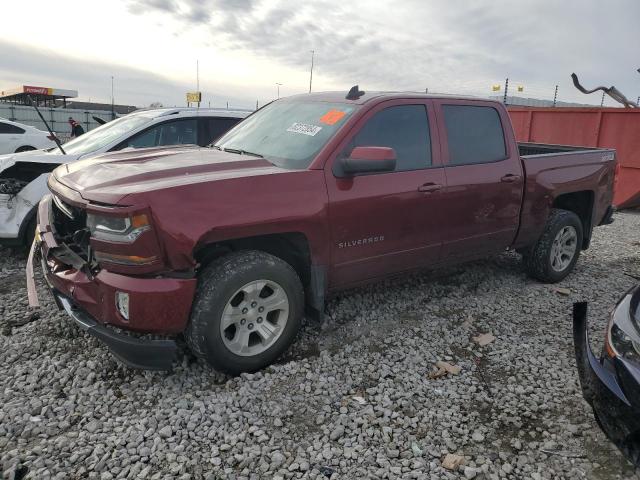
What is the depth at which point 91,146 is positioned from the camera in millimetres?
5715

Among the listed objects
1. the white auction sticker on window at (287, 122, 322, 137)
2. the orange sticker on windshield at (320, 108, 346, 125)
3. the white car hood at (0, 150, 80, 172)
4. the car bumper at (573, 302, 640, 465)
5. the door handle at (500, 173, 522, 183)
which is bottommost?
the car bumper at (573, 302, 640, 465)

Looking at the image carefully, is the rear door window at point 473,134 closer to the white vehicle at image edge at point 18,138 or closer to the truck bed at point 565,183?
the truck bed at point 565,183

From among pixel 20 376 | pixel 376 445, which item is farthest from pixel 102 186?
pixel 376 445

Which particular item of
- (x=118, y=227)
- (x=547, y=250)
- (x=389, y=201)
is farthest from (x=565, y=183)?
(x=118, y=227)

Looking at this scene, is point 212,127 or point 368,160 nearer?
point 368,160

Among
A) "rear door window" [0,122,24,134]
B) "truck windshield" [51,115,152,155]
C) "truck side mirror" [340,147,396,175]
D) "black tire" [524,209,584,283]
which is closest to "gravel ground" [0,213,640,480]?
"black tire" [524,209,584,283]

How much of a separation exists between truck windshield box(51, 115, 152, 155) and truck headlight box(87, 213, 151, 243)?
311 centimetres

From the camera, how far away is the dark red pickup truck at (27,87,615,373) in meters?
2.81

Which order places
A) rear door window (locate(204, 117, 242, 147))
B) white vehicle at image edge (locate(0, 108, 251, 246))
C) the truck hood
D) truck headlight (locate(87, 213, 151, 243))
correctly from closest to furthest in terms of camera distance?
truck headlight (locate(87, 213, 151, 243)), the truck hood, white vehicle at image edge (locate(0, 108, 251, 246)), rear door window (locate(204, 117, 242, 147))

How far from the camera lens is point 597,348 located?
2721 millimetres

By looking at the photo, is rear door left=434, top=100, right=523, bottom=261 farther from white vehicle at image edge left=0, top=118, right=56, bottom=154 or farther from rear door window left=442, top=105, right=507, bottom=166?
white vehicle at image edge left=0, top=118, right=56, bottom=154

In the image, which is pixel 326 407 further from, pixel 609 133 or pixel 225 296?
pixel 609 133

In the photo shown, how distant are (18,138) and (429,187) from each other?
Answer: 11982mm

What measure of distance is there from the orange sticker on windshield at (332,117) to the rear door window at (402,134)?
0.21 metres
